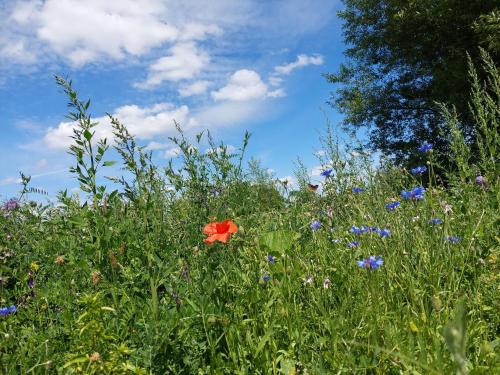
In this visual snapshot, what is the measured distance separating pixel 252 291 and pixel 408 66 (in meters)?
14.7

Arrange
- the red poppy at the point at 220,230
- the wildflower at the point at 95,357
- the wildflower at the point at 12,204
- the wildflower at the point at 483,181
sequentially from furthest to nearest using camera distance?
the wildflower at the point at 12,204
the wildflower at the point at 483,181
the red poppy at the point at 220,230
the wildflower at the point at 95,357

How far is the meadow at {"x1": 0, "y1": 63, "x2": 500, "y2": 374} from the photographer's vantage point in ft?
6.07

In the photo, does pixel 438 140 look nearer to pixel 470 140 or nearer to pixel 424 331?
pixel 470 140

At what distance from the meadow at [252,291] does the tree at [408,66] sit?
10.3m

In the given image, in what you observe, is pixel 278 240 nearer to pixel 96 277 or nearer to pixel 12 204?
pixel 96 277

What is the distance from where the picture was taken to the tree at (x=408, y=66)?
12.2m

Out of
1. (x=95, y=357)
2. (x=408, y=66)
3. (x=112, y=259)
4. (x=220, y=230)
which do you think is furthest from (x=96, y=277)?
(x=408, y=66)

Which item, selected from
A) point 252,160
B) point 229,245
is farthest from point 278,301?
point 252,160

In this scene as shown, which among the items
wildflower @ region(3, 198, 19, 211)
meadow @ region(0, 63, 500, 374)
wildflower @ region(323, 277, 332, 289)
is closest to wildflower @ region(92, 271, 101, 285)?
meadow @ region(0, 63, 500, 374)

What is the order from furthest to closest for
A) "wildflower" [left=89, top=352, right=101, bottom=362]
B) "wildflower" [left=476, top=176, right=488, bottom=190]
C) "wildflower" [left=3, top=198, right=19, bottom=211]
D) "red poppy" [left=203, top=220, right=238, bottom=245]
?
"wildflower" [left=3, top=198, right=19, bottom=211] < "wildflower" [left=476, top=176, right=488, bottom=190] < "red poppy" [left=203, top=220, right=238, bottom=245] < "wildflower" [left=89, top=352, right=101, bottom=362]

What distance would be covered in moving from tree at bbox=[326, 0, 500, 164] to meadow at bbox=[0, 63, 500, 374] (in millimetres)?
10285

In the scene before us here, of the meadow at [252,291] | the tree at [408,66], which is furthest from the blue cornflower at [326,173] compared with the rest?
the tree at [408,66]

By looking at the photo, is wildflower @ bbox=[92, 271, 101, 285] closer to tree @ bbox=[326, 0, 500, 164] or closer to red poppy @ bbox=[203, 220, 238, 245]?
red poppy @ bbox=[203, 220, 238, 245]

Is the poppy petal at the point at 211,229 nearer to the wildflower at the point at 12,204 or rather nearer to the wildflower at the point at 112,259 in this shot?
the wildflower at the point at 112,259
